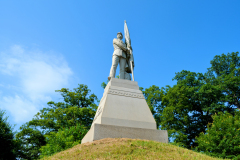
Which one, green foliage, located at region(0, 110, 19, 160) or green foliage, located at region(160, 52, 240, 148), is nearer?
green foliage, located at region(0, 110, 19, 160)

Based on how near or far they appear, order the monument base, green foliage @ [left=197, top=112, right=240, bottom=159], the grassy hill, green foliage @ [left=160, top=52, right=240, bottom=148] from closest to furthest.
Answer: the grassy hill → the monument base → green foliage @ [left=197, top=112, right=240, bottom=159] → green foliage @ [left=160, top=52, right=240, bottom=148]

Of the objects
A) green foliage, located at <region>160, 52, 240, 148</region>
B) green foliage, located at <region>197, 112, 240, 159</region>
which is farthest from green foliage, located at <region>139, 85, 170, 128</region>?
green foliage, located at <region>197, 112, 240, 159</region>

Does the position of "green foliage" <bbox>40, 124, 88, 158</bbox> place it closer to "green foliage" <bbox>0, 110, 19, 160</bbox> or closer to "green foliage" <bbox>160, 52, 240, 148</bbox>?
"green foliage" <bbox>0, 110, 19, 160</bbox>

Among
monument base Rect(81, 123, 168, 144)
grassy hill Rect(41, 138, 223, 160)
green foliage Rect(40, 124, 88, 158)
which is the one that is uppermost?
green foliage Rect(40, 124, 88, 158)

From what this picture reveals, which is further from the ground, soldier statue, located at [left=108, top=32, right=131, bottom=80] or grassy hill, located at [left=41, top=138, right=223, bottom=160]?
soldier statue, located at [left=108, top=32, right=131, bottom=80]

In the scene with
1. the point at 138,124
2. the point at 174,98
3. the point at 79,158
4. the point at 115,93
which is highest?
the point at 174,98

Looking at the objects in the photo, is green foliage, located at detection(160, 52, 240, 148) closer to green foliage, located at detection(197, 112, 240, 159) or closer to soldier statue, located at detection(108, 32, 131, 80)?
green foliage, located at detection(197, 112, 240, 159)

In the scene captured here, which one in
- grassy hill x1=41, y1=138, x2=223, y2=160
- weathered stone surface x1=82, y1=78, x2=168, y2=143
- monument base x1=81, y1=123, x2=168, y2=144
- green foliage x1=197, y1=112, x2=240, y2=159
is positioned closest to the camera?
grassy hill x1=41, y1=138, x2=223, y2=160

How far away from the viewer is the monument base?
6.93m

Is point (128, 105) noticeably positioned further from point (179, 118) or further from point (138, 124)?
point (179, 118)

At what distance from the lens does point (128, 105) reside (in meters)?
8.46

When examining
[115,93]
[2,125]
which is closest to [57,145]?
[2,125]

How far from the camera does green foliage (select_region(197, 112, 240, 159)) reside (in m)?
14.4

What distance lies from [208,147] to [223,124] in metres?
2.22
